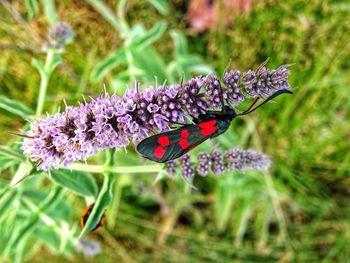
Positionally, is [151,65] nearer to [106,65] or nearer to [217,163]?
[106,65]

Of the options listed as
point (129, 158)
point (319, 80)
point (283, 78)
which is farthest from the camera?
point (319, 80)

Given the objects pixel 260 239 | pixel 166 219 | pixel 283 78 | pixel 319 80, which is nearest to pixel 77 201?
pixel 166 219

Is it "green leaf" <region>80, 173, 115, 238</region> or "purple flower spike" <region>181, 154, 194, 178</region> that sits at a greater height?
"purple flower spike" <region>181, 154, 194, 178</region>

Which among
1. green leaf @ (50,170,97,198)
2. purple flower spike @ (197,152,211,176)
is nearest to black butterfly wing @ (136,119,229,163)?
purple flower spike @ (197,152,211,176)

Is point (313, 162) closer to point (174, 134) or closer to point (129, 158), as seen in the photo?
point (129, 158)

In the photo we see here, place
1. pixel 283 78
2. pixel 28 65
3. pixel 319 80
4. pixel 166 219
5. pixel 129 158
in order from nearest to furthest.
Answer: pixel 283 78 → pixel 129 158 → pixel 319 80 → pixel 28 65 → pixel 166 219

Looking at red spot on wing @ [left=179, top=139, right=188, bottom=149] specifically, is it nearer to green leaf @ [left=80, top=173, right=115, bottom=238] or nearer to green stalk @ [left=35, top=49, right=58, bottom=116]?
green leaf @ [left=80, top=173, right=115, bottom=238]

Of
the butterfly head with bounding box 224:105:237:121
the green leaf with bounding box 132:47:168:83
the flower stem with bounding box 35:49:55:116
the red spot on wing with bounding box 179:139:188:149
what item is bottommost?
the red spot on wing with bounding box 179:139:188:149

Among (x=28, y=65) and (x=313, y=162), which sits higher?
(x=28, y=65)
